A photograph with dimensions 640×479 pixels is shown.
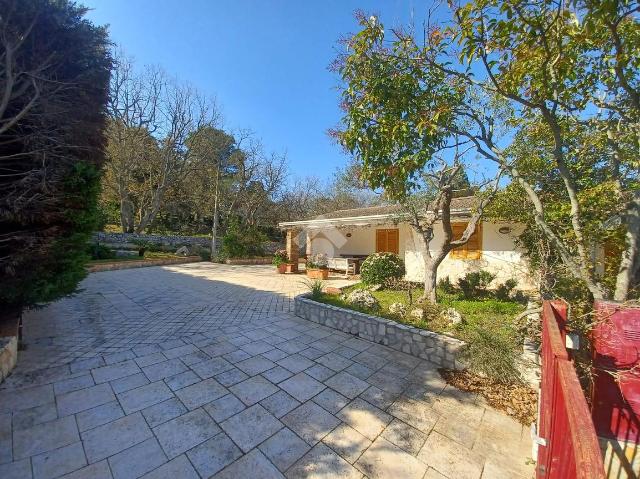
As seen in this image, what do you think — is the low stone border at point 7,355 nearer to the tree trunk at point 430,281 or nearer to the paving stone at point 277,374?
the paving stone at point 277,374

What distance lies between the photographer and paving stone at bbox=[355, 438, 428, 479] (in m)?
2.46

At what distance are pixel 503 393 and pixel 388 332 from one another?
1.99 meters

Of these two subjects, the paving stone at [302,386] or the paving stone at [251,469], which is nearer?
the paving stone at [251,469]

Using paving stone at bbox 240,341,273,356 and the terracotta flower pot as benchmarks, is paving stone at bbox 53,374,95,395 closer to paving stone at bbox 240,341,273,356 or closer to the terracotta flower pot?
paving stone at bbox 240,341,273,356

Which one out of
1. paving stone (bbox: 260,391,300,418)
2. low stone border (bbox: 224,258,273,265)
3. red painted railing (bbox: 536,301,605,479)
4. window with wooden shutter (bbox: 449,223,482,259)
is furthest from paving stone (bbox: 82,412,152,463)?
low stone border (bbox: 224,258,273,265)

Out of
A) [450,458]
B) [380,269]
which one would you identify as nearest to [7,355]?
[450,458]

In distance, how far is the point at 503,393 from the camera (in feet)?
12.3

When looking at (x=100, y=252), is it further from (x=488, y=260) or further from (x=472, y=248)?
(x=488, y=260)

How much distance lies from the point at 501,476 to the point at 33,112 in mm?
7431

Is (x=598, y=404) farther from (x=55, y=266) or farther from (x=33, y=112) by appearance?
(x=33, y=112)

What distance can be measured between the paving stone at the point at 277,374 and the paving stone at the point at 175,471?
1523mm

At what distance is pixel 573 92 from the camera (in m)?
3.90

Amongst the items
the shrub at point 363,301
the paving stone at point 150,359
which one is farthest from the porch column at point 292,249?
the paving stone at point 150,359

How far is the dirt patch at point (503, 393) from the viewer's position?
A: 11.0 feet
